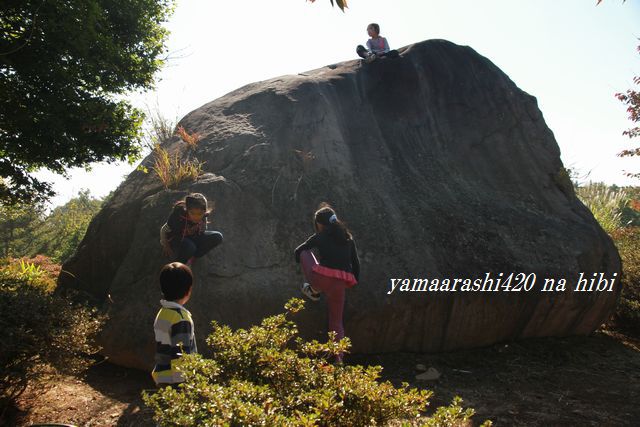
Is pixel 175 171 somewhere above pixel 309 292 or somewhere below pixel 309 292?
above

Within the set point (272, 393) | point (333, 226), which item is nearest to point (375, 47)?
point (333, 226)

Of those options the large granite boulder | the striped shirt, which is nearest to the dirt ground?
the large granite boulder

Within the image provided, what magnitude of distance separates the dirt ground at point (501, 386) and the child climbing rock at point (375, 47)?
5.55 m

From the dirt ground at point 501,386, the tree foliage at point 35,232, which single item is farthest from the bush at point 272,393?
the tree foliage at point 35,232

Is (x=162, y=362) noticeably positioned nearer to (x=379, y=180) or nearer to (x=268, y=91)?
(x=379, y=180)

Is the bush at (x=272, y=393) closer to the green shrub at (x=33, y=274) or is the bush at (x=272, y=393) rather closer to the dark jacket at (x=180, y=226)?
the dark jacket at (x=180, y=226)

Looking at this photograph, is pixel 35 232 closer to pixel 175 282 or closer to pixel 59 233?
pixel 59 233

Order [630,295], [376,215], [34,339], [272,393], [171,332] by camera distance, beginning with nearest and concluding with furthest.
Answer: [272,393] → [171,332] → [34,339] → [376,215] → [630,295]

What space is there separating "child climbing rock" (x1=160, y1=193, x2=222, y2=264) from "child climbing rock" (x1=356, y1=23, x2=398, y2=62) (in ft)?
17.1

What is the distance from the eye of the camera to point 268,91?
7.73 meters

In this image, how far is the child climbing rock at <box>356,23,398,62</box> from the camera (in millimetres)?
8859

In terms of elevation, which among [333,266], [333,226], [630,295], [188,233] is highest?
[188,233]

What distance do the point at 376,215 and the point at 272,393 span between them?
4.35 meters

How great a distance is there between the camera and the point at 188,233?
16.9 feet
